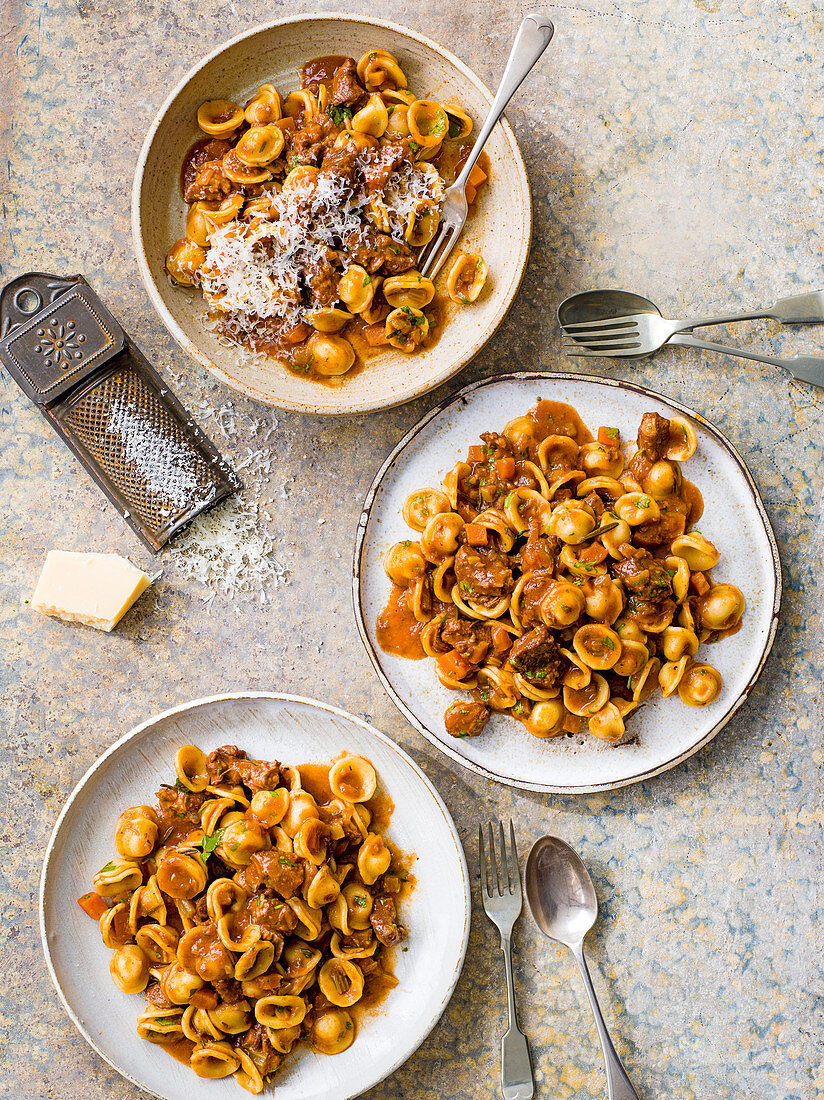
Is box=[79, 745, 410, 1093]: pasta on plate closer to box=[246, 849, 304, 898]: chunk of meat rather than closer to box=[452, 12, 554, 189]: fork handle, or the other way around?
box=[246, 849, 304, 898]: chunk of meat

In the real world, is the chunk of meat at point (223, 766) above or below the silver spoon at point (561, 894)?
above

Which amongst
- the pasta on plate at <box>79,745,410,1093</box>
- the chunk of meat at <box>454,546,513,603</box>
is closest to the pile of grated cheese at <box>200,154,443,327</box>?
the chunk of meat at <box>454,546,513,603</box>

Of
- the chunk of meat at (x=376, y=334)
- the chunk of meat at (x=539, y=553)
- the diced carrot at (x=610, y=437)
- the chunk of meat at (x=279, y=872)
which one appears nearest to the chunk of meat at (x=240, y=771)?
the chunk of meat at (x=279, y=872)

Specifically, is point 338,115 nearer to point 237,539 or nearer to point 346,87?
point 346,87

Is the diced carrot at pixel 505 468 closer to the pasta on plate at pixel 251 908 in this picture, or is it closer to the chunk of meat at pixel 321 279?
the chunk of meat at pixel 321 279

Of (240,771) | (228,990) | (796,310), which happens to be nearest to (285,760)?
(240,771)

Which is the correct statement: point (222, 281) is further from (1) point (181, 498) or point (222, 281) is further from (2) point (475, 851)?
(2) point (475, 851)

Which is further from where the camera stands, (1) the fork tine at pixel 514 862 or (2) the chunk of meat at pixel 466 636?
(1) the fork tine at pixel 514 862
